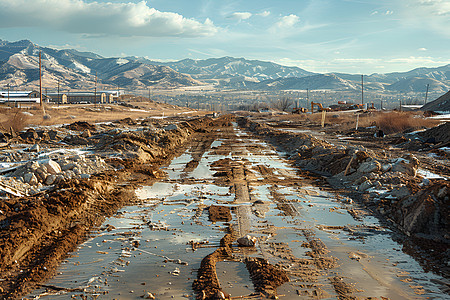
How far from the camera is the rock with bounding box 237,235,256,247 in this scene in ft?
26.2

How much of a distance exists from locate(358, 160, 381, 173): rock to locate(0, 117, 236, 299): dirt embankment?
807 centimetres

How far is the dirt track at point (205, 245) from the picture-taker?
623cm

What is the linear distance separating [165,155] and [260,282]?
53.4ft

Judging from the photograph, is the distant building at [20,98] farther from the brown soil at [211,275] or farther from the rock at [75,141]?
the brown soil at [211,275]

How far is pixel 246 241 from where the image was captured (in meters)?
8.01

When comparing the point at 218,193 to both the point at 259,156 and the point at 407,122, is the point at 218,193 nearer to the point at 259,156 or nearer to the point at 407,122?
the point at 259,156

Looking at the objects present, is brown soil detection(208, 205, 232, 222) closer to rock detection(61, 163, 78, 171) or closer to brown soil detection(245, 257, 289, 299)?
brown soil detection(245, 257, 289, 299)

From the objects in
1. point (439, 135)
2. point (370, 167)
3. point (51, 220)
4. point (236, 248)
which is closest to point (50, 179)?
point (51, 220)

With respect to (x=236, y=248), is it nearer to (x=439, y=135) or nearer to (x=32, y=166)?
(x=32, y=166)

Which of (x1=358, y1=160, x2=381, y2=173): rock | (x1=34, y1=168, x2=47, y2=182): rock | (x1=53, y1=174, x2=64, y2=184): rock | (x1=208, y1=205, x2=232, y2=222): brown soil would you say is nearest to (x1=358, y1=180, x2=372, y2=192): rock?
(x1=358, y1=160, x2=381, y2=173): rock

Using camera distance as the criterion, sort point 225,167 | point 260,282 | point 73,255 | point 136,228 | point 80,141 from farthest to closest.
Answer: point 80,141 → point 225,167 → point 136,228 → point 73,255 → point 260,282

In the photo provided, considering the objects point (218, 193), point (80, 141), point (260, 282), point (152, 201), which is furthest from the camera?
point (80, 141)

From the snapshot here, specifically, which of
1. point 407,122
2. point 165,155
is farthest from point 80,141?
point 407,122

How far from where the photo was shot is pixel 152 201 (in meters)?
11.6
